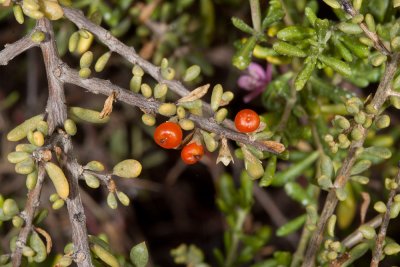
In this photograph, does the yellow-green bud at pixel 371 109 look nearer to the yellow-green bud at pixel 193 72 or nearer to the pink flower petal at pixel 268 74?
the yellow-green bud at pixel 193 72

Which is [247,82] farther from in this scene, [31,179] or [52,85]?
[31,179]

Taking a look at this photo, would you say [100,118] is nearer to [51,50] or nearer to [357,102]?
[51,50]

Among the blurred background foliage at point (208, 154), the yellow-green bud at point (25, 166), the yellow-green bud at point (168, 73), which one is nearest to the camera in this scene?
the yellow-green bud at point (25, 166)

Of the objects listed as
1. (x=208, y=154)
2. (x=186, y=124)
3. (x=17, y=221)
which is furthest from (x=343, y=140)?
(x=208, y=154)

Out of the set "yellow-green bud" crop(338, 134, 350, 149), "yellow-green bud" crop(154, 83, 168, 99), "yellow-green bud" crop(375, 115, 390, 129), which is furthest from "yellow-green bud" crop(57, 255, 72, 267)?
"yellow-green bud" crop(375, 115, 390, 129)

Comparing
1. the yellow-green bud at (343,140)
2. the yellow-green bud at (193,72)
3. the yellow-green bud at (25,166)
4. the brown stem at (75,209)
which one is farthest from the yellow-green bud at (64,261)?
the yellow-green bud at (343,140)

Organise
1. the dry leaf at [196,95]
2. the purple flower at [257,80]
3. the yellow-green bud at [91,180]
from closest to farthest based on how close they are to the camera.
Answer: the yellow-green bud at [91,180]
the dry leaf at [196,95]
the purple flower at [257,80]
